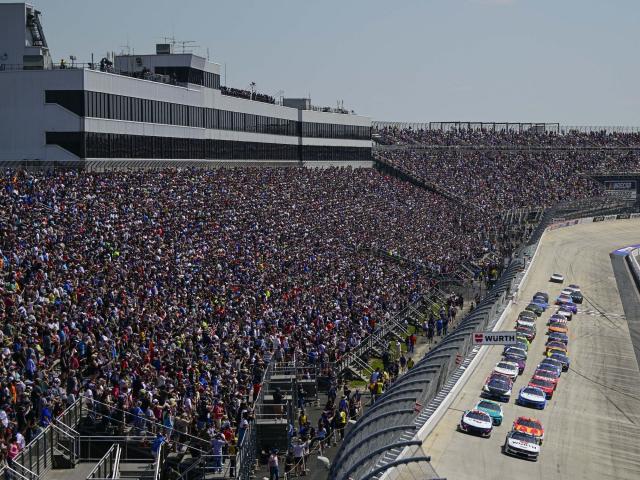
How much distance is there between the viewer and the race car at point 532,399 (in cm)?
3925

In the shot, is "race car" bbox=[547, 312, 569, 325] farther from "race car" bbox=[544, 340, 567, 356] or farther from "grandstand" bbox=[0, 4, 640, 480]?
"race car" bbox=[544, 340, 567, 356]

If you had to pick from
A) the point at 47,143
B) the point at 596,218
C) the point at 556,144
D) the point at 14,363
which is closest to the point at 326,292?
the point at 47,143

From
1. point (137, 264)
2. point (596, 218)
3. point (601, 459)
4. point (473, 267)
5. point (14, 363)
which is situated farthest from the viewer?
point (596, 218)

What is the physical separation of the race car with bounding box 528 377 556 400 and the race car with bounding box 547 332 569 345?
1081 centimetres

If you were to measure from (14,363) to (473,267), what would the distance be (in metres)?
49.2

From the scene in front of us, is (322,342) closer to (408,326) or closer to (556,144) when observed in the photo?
(408,326)

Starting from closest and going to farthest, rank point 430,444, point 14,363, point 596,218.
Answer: point 14,363, point 430,444, point 596,218

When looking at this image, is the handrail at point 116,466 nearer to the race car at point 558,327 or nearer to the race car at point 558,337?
the race car at point 558,337

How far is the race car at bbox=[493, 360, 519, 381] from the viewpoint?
42188mm

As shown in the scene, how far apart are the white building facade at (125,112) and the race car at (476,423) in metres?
25.5

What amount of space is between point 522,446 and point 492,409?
380cm

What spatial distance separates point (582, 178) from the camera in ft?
398

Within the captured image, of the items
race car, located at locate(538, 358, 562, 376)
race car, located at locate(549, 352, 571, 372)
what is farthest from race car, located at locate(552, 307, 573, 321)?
race car, located at locate(538, 358, 562, 376)

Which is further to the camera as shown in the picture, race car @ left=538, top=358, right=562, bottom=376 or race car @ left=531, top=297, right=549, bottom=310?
race car @ left=531, top=297, right=549, bottom=310
